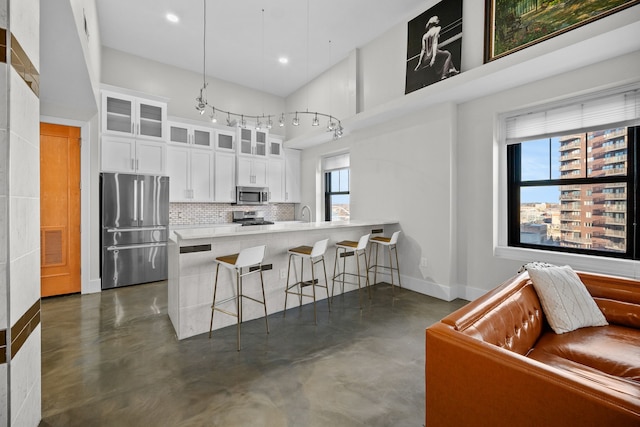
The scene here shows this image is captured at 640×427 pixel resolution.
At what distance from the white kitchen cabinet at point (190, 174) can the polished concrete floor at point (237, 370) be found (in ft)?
7.51

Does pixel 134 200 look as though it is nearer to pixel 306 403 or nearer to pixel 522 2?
pixel 306 403

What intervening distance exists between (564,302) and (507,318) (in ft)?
2.50

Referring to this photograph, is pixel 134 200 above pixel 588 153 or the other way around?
the other way around

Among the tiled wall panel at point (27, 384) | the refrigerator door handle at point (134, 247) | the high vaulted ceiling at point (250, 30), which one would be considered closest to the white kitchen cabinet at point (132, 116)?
the high vaulted ceiling at point (250, 30)

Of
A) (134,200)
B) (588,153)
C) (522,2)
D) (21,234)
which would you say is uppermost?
(522,2)

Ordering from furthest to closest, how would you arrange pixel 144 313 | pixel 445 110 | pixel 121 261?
1. pixel 121 261
2. pixel 445 110
3. pixel 144 313

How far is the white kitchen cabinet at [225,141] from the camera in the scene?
5.59 meters

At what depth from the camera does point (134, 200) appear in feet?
14.5

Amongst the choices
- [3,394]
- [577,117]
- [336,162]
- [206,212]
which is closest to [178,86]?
[206,212]

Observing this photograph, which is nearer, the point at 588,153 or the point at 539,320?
the point at 539,320

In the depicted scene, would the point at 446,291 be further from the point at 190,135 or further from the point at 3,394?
the point at 190,135

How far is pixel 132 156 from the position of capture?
4.46 m

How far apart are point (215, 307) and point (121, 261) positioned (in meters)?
2.37

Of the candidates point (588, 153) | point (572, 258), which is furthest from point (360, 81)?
point (572, 258)
